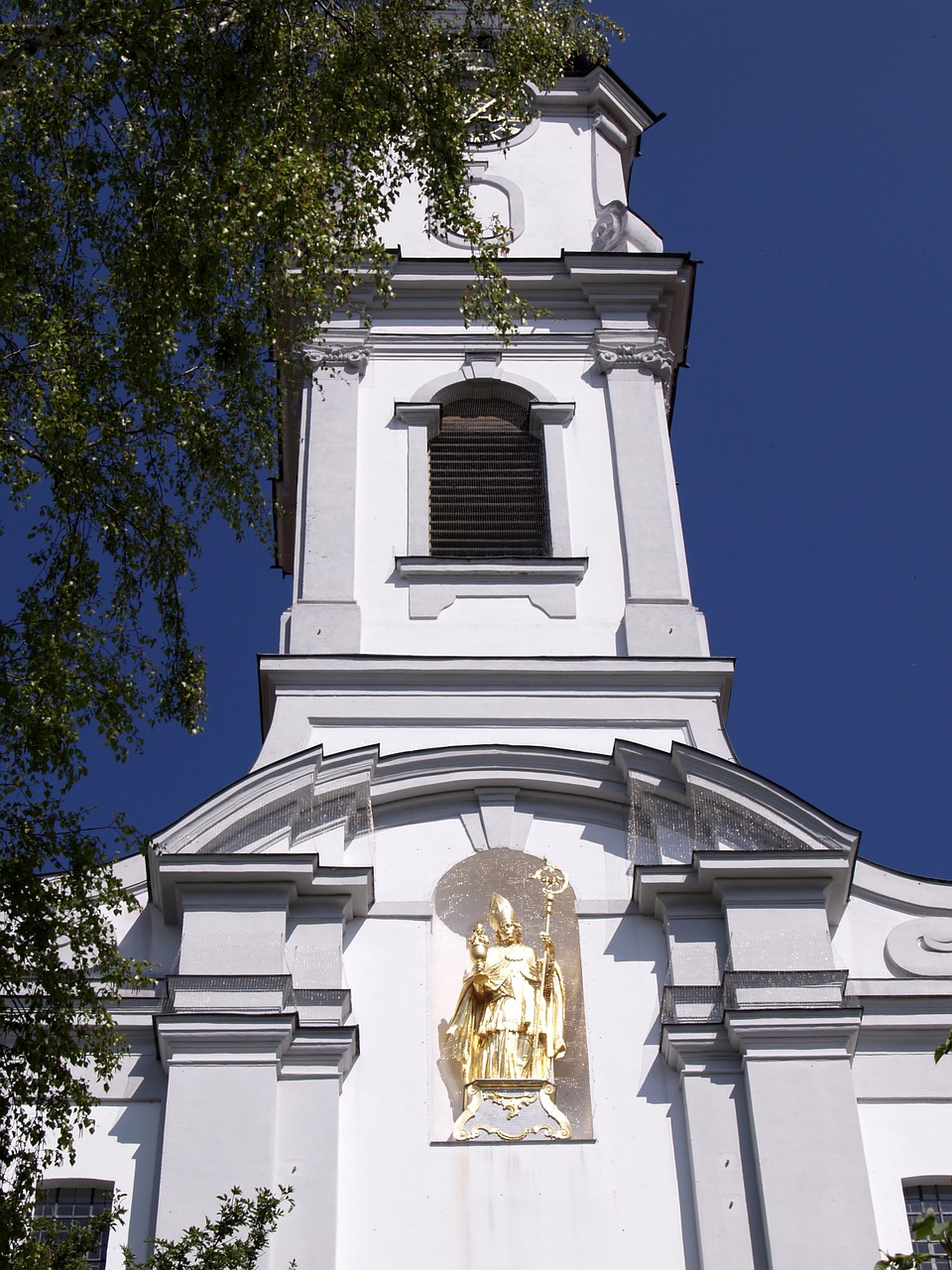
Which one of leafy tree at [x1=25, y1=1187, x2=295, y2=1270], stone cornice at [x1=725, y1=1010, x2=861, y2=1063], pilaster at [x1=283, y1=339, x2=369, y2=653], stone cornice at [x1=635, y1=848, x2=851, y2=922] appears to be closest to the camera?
leafy tree at [x1=25, y1=1187, x2=295, y2=1270]

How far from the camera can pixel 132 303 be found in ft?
35.6

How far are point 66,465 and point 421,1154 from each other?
16.0ft

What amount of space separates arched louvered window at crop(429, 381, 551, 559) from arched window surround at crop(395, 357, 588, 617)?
0.12m

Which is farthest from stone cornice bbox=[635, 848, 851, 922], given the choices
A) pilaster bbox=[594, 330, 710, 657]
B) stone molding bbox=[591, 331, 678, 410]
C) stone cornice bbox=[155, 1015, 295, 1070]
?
stone molding bbox=[591, 331, 678, 410]

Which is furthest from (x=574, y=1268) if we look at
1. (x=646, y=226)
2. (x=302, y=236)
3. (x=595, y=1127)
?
(x=646, y=226)

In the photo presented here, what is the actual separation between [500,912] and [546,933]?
0.34 metres

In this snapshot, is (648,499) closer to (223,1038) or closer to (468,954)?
(468,954)

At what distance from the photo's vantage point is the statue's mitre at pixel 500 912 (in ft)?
43.9

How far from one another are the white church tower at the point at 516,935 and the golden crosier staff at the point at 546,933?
3 centimetres

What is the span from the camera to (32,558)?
1067 centimetres

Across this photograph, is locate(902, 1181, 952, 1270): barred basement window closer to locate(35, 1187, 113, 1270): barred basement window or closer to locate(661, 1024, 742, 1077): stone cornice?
locate(661, 1024, 742, 1077): stone cornice

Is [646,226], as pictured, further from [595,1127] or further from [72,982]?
[72,982]

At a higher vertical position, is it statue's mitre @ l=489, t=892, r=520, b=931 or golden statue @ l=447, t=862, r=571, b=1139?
statue's mitre @ l=489, t=892, r=520, b=931

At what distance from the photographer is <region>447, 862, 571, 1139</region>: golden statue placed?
1252cm
